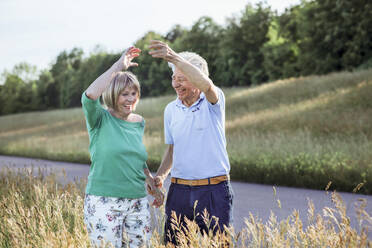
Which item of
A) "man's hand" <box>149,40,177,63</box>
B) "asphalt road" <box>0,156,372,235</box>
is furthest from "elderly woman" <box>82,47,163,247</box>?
"asphalt road" <box>0,156,372,235</box>

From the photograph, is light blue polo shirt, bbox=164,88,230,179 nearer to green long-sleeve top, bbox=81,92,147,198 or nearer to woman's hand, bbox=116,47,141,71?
green long-sleeve top, bbox=81,92,147,198

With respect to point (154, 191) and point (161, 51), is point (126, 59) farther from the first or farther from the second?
point (154, 191)

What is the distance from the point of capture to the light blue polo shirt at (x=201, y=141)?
10.2 feet

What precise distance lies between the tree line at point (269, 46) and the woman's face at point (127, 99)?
21874 mm

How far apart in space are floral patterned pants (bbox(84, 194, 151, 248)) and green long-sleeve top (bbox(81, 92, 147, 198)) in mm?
60

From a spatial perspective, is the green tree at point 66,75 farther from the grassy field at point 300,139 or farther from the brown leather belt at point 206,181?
the brown leather belt at point 206,181

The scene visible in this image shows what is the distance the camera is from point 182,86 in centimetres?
317

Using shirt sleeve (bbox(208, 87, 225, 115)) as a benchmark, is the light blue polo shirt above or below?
below

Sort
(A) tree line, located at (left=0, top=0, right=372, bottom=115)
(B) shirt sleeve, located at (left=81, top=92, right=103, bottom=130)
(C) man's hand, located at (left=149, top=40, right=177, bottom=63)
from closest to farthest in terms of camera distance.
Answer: (C) man's hand, located at (left=149, top=40, right=177, bottom=63) < (B) shirt sleeve, located at (left=81, top=92, right=103, bottom=130) < (A) tree line, located at (left=0, top=0, right=372, bottom=115)

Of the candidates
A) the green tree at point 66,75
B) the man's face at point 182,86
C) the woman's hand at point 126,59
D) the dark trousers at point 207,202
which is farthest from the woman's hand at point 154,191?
the green tree at point 66,75

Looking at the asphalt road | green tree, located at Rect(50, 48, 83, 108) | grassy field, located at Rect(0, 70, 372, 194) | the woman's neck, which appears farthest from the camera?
green tree, located at Rect(50, 48, 83, 108)

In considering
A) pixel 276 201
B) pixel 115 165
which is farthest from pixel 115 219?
pixel 276 201

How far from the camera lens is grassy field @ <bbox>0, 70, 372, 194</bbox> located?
28.8 ft

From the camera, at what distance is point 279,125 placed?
15508mm
